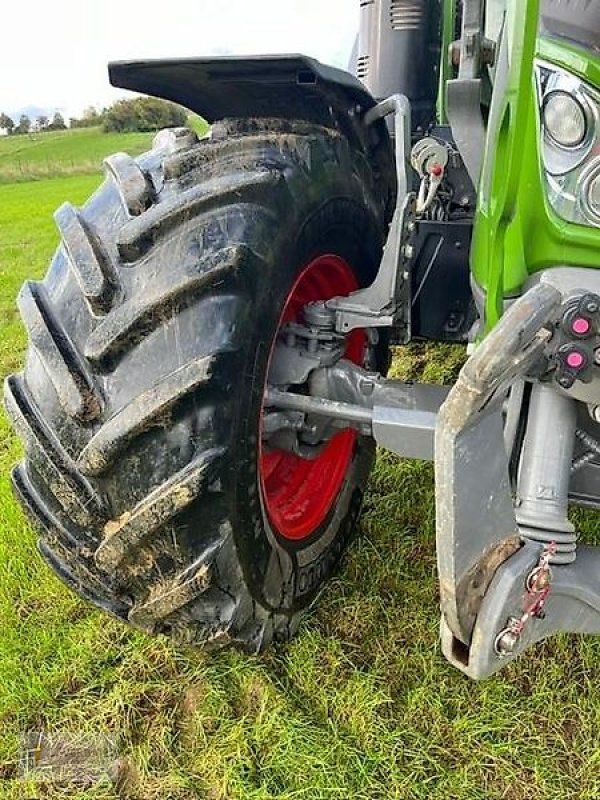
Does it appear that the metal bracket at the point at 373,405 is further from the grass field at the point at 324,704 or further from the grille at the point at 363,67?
the grille at the point at 363,67

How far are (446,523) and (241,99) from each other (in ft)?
3.54

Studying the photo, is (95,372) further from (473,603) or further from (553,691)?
(553,691)

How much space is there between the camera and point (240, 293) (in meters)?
1.77

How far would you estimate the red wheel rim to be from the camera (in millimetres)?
2307

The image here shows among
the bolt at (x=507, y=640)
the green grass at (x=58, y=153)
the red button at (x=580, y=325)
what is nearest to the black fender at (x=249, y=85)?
the red button at (x=580, y=325)

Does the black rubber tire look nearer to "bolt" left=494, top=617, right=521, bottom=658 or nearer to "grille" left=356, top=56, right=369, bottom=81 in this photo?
"bolt" left=494, top=617, right=521, bottom=658

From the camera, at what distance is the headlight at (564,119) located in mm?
1629

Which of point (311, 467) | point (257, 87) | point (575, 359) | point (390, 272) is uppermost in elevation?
point (257, 87)

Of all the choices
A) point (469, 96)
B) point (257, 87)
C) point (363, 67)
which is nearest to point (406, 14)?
point (363, 67)

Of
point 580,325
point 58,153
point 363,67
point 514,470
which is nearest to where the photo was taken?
point 580,325

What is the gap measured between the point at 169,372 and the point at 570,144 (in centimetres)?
84

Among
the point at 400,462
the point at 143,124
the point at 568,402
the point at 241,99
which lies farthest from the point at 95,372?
the point at 143,124

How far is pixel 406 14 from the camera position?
10.2 feet

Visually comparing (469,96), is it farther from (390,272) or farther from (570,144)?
(570,144)
